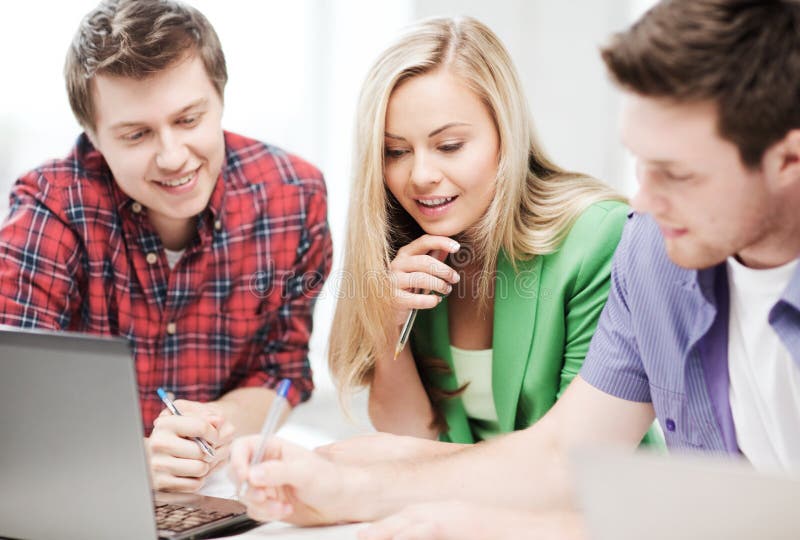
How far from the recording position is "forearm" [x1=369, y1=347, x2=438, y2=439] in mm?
1710

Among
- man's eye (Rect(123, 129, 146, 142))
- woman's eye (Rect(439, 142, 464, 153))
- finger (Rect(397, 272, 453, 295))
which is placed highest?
man's eye (Rect(123, 129, 146, 142))

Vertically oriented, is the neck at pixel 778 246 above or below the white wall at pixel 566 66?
below

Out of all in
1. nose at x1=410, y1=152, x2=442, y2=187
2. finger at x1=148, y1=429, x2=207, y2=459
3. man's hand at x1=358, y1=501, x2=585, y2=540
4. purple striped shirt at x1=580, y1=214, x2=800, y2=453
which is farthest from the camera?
nose at x1=410, y1=152, x2=442, y2=187

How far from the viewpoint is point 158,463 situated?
1.30 metres

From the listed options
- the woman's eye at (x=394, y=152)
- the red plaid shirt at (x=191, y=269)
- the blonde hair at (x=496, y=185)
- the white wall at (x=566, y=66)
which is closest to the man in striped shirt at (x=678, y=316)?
the blonde hair at (x=496, y=185)

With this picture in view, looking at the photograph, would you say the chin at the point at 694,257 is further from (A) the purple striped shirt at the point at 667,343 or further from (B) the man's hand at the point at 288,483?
(B) the man's hand at the point at 288,483

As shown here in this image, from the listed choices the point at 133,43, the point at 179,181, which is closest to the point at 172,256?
the point at 179,181

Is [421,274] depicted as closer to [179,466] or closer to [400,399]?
[400,399]

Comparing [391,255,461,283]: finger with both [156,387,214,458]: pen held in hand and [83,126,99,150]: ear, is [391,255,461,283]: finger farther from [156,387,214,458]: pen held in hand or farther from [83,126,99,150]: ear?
[83,126,99,150]: ear

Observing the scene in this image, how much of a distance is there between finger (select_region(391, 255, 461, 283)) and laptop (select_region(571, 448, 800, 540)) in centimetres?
86

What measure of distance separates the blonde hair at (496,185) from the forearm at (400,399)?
42 mm

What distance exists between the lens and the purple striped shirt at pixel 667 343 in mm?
1196

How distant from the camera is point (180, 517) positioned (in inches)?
44.4

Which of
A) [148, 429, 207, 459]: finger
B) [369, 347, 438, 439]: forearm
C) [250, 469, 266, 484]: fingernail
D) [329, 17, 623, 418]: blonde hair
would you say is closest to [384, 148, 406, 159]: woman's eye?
[329, 17, 623, 418]: blonde hair
